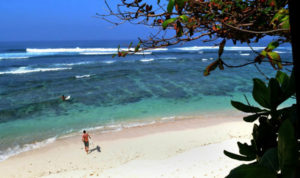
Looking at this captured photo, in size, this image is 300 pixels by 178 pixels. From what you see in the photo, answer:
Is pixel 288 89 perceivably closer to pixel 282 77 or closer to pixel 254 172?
pixel 282 77

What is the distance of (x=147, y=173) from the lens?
7723 mm

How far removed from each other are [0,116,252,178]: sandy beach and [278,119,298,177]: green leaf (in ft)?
23.3

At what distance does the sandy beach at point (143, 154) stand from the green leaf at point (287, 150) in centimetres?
710

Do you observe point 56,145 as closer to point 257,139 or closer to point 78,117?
point 78,117

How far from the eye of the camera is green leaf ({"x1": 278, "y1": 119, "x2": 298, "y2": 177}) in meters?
0.49

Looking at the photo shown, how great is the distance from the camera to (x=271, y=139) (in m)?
0.82

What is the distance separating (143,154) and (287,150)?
29.2 ft

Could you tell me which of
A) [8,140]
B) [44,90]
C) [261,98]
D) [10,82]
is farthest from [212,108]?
[10,82]

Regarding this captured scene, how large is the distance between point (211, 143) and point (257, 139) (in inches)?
367

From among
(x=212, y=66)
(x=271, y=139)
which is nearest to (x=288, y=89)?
(x=271, y=139)

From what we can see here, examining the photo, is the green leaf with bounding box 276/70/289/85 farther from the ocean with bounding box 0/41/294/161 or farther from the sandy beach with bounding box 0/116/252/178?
the ocean with bounding box 0/41/294/161

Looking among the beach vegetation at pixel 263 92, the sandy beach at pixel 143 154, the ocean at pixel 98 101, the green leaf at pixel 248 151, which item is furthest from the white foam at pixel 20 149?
the green leaf at pixel 248 151

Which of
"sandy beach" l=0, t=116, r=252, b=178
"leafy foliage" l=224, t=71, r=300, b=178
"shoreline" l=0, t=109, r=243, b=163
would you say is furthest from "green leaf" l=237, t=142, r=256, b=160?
"shoreline" l=0, t=109, r=243, b=163

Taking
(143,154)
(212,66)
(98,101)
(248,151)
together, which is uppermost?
(212,66)
